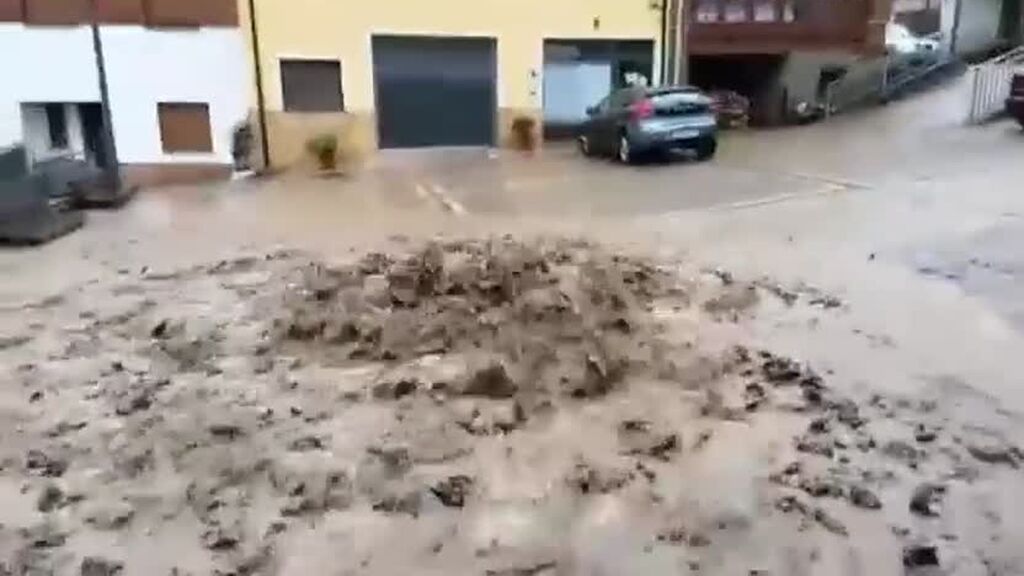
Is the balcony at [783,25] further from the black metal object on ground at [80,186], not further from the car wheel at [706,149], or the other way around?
the black metal object on ground at [80,186]

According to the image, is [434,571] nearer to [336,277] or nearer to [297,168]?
[336,277]

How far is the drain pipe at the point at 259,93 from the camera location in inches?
778

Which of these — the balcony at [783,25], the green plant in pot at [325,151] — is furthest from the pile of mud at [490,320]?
the balcony at [783,25]

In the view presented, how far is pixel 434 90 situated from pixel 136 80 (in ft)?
20.5

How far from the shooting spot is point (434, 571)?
3.66 meters

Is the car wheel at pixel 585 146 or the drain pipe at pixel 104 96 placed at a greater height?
the drain pipe at pixel 104 96

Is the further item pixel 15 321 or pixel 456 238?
pixel 456 238

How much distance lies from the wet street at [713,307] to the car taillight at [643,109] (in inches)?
38.5

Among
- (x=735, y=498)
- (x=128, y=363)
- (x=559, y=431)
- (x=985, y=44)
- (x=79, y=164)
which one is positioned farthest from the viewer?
(x=985, y=44)

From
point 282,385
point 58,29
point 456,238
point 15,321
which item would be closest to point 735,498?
point 282,385

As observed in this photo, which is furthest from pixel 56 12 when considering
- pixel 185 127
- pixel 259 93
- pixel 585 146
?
pixel 585 146

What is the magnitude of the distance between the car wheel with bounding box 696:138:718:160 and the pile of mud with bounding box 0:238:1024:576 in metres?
10.5

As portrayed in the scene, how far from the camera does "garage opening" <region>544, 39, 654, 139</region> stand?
864 inches

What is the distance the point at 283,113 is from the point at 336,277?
12.7 m
